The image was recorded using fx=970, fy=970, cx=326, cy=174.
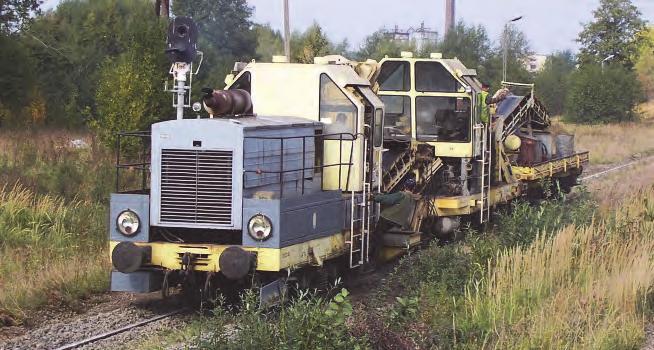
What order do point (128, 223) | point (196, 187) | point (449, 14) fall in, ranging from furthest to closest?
point (449, 14) < point (128, 223) < point (196, 187)

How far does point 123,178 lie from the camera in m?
20.2

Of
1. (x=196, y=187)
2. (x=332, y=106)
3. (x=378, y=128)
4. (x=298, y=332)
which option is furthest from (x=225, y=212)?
(x=378, y=128)

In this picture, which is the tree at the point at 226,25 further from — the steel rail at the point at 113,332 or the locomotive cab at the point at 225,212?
the steel rail at the point at 113,332

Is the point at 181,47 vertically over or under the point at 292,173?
over

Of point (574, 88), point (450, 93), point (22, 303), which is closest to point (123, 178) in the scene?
point (450, 93)

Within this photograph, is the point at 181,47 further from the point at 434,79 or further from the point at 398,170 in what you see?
Answer: the point at 434,79

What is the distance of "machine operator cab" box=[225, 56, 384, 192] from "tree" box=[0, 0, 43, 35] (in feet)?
84.9

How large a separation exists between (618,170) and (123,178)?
1800cm

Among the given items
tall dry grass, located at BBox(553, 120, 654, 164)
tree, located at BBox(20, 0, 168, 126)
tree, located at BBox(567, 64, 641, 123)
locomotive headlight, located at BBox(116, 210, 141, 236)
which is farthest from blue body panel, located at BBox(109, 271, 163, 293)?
tree, located at BBox(567, 64, 641, 123)

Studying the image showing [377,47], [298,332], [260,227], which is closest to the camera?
[298,332]

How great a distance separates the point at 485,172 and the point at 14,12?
984 inches

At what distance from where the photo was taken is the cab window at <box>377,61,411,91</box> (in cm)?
1602

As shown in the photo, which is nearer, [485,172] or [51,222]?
[51,222]

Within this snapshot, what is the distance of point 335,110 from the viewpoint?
12023mm
